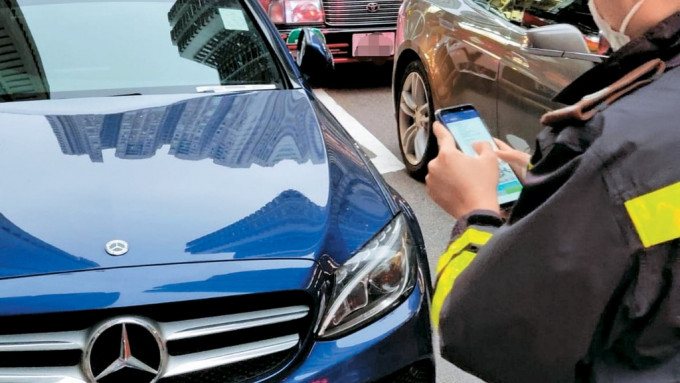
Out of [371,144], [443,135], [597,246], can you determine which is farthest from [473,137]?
[371,144]

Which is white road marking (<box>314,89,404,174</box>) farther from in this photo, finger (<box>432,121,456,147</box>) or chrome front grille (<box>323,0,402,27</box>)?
finger (<box>432,121,456,147</box>)

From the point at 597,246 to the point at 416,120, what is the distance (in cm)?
447

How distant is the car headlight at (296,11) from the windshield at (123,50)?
12.9 ft

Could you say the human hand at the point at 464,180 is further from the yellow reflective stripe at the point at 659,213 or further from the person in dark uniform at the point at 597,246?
the yellow reflective stripe at the point at 659,213

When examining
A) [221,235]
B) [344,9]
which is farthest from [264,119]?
[344,9]

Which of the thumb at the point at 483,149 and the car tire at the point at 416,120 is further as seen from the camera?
the car tire at the point at 416,120

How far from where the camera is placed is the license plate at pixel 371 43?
793cm

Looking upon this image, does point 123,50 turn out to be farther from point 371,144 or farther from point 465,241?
point 371,144

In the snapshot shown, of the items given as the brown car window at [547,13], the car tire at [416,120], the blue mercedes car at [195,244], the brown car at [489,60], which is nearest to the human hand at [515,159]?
the blue mercedes car at [195,244]

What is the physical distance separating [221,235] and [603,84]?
1.31m

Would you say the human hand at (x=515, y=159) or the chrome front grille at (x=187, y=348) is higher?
the human hand at (x=515, y=159)

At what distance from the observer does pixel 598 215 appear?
109 cm

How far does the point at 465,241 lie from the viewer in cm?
139

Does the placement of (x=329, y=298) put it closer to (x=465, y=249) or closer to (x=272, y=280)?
(x=272, y=280)
